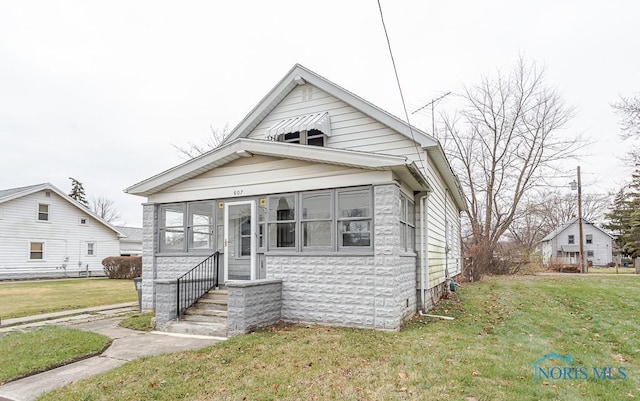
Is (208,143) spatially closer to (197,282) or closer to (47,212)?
(47,212)

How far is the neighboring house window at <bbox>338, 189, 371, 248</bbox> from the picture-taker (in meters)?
7.37

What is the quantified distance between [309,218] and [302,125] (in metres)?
3.30

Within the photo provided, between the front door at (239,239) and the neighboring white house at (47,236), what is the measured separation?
20600 mm

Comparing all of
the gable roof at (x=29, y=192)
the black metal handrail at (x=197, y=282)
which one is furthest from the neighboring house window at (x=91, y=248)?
the black metal handrail at (x=197, y=282)


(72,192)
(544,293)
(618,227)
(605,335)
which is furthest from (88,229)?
(618,227)

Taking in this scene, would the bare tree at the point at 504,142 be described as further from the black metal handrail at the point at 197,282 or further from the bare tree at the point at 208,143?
the black metal handrail at the point at 197,282

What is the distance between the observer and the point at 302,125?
401 inches

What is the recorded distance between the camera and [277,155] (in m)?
7.98

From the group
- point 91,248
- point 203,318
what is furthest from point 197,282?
point 91,248

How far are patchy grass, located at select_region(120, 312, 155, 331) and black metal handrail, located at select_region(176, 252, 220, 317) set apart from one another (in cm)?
80

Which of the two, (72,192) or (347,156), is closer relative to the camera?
(347,156)

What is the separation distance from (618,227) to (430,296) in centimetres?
4307

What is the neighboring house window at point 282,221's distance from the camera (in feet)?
26.2

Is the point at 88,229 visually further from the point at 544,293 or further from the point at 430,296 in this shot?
the point at 544,293
